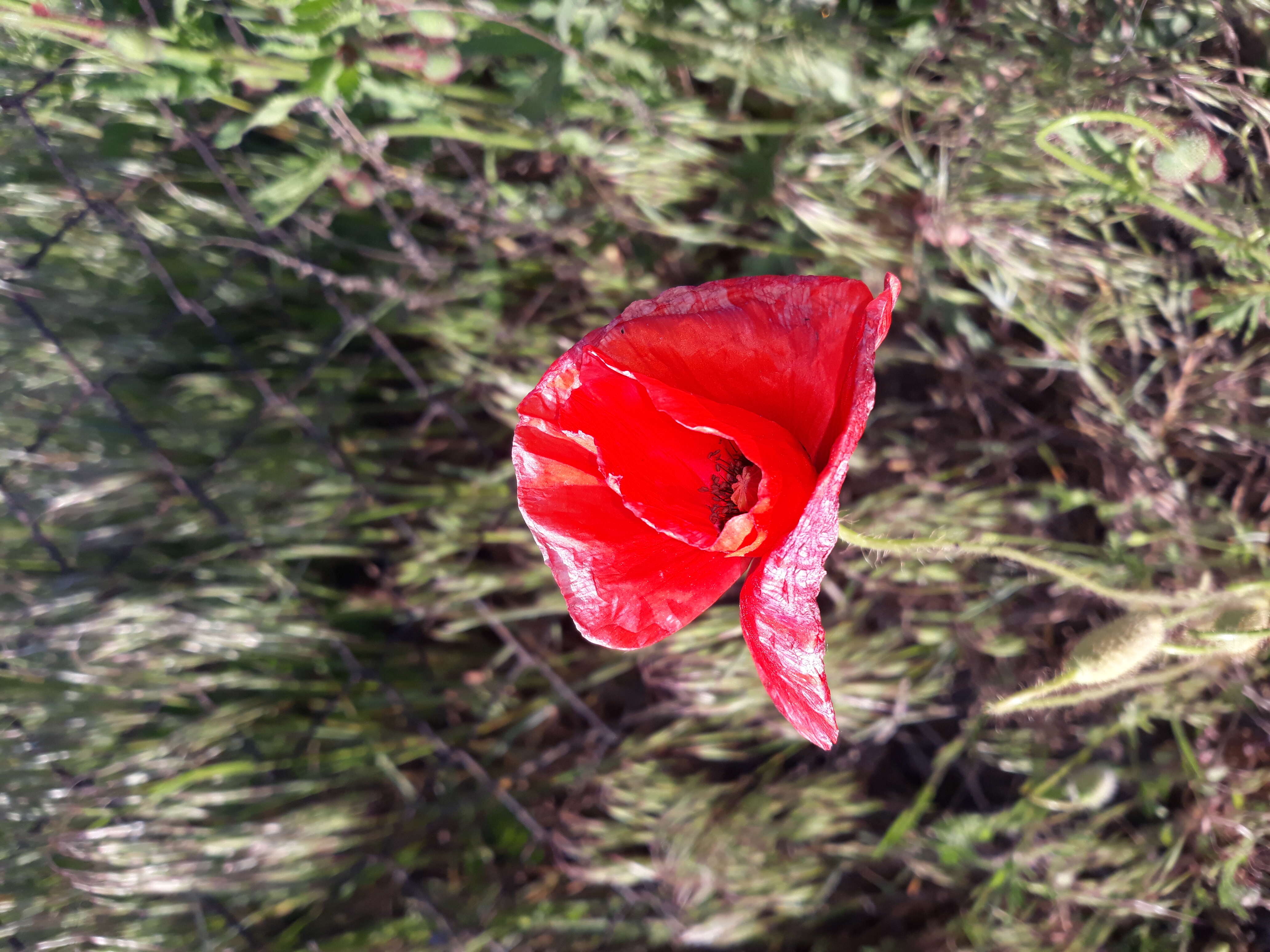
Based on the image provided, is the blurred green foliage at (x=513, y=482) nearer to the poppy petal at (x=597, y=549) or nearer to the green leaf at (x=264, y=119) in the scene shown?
the green leaf at (x=264, y=119)

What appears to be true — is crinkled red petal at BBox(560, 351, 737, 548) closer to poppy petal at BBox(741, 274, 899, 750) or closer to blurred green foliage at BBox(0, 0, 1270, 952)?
poppy petal at BBox(741, 274, 899, 750)

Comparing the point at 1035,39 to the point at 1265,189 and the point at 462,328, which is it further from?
the point at 462,328

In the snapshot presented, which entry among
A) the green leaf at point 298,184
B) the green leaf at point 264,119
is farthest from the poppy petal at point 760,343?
the green leaf at point 298,184

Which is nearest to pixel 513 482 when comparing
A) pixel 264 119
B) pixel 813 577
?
pixel 264 119

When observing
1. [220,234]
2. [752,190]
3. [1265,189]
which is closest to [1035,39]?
[1265,189]

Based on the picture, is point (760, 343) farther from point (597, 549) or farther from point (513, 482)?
point (513, 482)

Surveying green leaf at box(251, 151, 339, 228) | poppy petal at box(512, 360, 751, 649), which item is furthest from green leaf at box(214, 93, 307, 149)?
poppy petal at box(512, 360, 751, 649)

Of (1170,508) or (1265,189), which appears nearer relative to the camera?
(1265,189)
